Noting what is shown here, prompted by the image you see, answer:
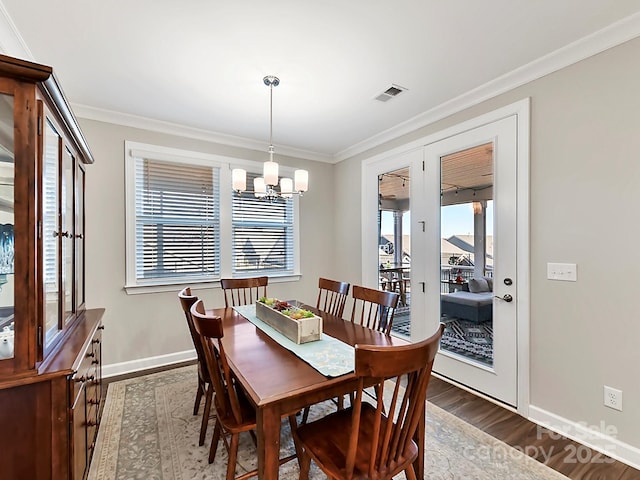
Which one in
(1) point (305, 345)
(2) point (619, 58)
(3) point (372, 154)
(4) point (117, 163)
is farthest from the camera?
(3) point (372, 154)

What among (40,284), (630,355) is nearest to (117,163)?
(40,284)

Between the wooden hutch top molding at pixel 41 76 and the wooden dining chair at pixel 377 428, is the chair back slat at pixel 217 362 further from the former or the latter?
the wooden hutch top molding at pixel 41 76

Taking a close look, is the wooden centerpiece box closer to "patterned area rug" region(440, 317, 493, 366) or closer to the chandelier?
the chandelier

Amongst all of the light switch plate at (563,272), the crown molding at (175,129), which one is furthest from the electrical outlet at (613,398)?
the crown molding at (175,129)

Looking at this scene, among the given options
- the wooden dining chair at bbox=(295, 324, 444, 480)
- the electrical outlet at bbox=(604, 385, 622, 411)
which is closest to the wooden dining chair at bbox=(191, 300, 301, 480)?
the wooden dining chair at bbox=(295, 324, 444, 480)

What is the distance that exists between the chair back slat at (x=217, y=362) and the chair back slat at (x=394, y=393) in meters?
0.63

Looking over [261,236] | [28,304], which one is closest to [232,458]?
[28,304]

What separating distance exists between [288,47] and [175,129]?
194 cm

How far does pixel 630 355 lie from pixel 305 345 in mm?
1979

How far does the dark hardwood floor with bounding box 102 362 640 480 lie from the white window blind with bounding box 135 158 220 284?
1294mm

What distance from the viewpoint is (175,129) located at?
341 cm

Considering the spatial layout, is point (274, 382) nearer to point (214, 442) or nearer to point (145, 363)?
point (214, 442)

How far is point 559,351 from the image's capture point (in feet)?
7.12

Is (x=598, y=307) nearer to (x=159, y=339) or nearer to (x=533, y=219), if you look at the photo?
(x=533, y=219)
